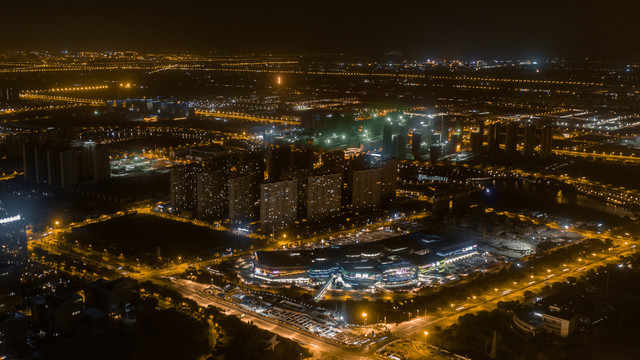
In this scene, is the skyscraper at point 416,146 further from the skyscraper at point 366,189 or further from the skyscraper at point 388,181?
the skyscraper at point 366,189

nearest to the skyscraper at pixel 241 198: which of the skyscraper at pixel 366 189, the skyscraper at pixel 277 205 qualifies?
the skyscraper at pixel 277 205

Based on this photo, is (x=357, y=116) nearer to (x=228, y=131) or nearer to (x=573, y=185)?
(x=228, y=131)

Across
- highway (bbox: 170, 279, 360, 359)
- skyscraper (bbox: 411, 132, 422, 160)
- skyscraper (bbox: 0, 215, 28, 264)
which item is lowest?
highway (bbox: 170, 279, 360, 359)

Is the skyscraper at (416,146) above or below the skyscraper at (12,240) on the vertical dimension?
above

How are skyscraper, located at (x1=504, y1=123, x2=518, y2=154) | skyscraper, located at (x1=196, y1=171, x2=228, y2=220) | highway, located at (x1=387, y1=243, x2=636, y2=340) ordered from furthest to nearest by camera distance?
skyscraper, located at (x1=504, y1=123, x2=518, y2=154), skyscraper, located at (x1=196, y1=171, x2=228, y2=220), highway, located at (x1=387, y1=243, x2=636, y2=340)

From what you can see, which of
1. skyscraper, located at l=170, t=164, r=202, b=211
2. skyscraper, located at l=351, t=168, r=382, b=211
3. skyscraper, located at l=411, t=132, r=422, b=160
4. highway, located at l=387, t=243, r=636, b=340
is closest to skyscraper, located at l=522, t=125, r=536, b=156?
skyscraper, located at l=411, t=132, r=422, b=160

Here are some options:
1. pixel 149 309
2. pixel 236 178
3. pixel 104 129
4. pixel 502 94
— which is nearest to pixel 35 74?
pixel 104 129

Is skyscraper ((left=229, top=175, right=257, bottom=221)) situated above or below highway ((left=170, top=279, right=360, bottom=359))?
above

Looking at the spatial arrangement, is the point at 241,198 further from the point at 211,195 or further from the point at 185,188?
the point at 185,188

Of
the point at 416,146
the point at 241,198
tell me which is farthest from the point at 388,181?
the point at 416,146

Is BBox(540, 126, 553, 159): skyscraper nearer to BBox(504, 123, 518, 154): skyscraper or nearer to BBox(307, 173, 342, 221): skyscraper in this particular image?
BBox(504, 123, 518, 154): skyscraper

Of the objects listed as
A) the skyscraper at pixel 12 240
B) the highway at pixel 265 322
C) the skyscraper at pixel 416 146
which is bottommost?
the highway at pixel 265 322
